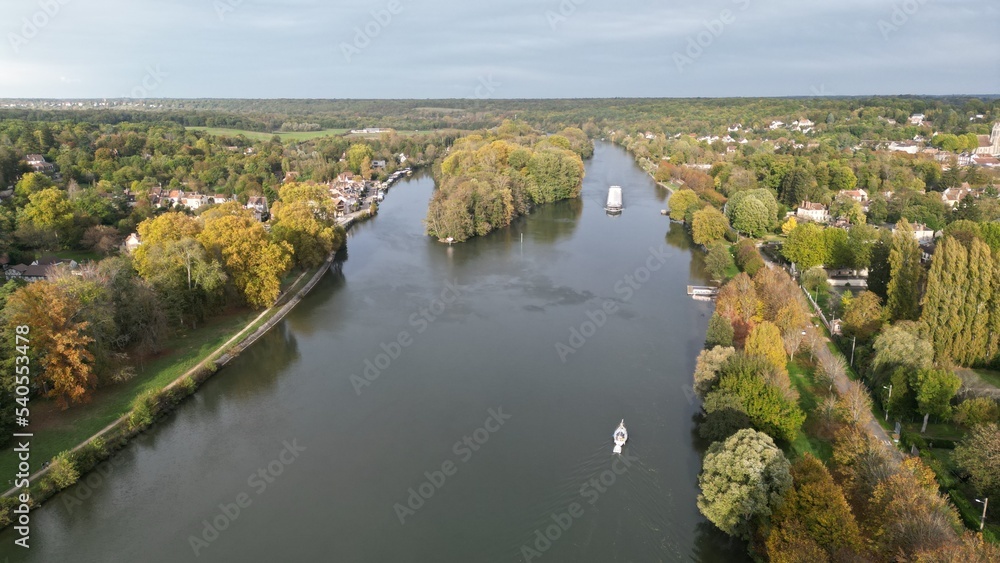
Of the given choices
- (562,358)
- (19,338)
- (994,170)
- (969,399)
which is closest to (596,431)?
(562,358)

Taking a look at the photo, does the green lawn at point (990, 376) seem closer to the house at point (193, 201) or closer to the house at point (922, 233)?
the house at point (922, 233)

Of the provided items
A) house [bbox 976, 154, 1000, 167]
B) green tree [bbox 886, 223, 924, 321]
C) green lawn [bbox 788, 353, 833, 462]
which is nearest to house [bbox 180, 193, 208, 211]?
green lawn [bbox 788, 353, 833, 462]

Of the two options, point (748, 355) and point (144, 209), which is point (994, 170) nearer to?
point (748, 355)

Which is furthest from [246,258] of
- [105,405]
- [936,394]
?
[936,394]

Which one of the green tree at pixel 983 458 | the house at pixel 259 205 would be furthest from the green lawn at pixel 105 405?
the house at pixel 259 205

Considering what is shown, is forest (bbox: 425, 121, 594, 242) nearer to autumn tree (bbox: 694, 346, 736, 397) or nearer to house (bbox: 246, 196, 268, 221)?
house (bbox: 246, 196, 268, 221)

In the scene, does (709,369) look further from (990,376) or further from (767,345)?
(990,376)
